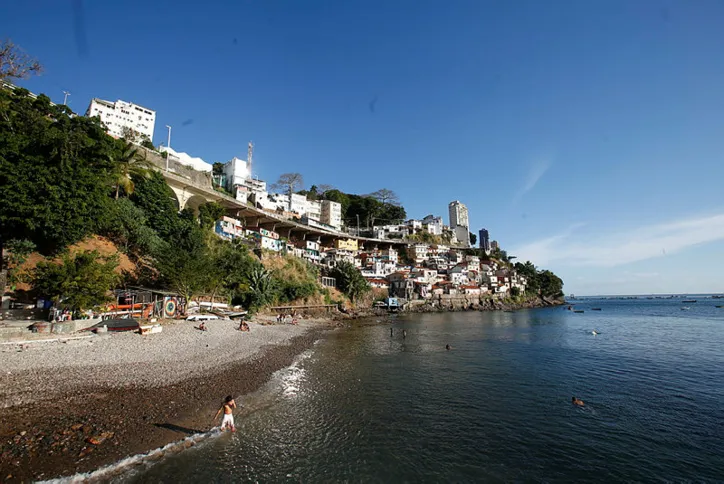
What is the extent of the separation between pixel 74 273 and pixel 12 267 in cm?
877

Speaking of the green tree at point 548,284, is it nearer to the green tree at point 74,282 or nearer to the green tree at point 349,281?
the green tree at point 349,281

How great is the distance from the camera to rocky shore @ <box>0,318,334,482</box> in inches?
326

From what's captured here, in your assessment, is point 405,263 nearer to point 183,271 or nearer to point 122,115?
point 183,271

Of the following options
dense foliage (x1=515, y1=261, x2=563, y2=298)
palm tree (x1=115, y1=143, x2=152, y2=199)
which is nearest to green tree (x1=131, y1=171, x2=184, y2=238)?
palm tree (x1=115, y1=143, x2=152, y2=199)

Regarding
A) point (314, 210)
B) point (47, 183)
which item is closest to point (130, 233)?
point (47, 183)

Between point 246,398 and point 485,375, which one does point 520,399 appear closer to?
point 485,375

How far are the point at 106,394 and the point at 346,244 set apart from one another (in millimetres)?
75328

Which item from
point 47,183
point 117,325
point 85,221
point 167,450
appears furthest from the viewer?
point 85,221

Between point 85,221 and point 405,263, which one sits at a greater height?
point 405,263

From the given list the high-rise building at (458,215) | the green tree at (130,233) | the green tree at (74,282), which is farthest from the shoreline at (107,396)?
the high-rise building at (458,215)

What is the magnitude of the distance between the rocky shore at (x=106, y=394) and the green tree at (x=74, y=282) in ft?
9.88

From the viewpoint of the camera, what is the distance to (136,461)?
328 inches

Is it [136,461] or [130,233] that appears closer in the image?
[136,461]

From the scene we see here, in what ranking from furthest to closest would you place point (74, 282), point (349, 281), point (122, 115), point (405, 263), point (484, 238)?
point (484, 238) < point (405, 263) < point (122, 115) < point (349, 281) < point (74, 282)
